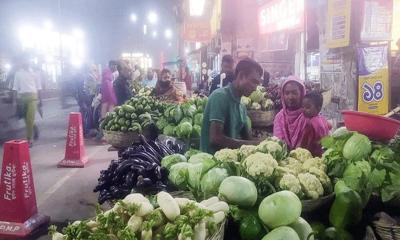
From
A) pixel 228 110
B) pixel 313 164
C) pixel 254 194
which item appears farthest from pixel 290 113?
pixel 254 194

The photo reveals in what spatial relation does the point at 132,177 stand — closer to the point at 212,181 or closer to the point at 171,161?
the point at 171,161

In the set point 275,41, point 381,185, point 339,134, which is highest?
point 275,41

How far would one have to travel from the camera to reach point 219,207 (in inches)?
83.8

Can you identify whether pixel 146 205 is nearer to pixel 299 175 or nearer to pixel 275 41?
pixel 299 175

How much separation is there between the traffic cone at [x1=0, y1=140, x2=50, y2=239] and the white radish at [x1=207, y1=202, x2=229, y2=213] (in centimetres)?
377

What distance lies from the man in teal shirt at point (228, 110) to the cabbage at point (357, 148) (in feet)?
4.47

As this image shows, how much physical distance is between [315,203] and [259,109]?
4050mm

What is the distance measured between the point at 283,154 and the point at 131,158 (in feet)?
3.87

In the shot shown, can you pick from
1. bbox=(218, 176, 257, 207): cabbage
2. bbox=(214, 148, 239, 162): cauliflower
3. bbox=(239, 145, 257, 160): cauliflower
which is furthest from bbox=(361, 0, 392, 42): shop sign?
bbox=(218, 176, 257, 207): cabbage

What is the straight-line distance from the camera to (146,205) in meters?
1.92

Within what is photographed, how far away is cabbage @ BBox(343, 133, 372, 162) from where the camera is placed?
2.76 m

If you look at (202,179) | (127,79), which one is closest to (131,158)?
(202,179)

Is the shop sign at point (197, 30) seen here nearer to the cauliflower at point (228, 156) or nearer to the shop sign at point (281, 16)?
the shop sign at point (281, 16)

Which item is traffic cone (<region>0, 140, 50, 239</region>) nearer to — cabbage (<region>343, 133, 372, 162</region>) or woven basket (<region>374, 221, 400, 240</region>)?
cabbage (<region>343, 133, 372, 162</region>)
